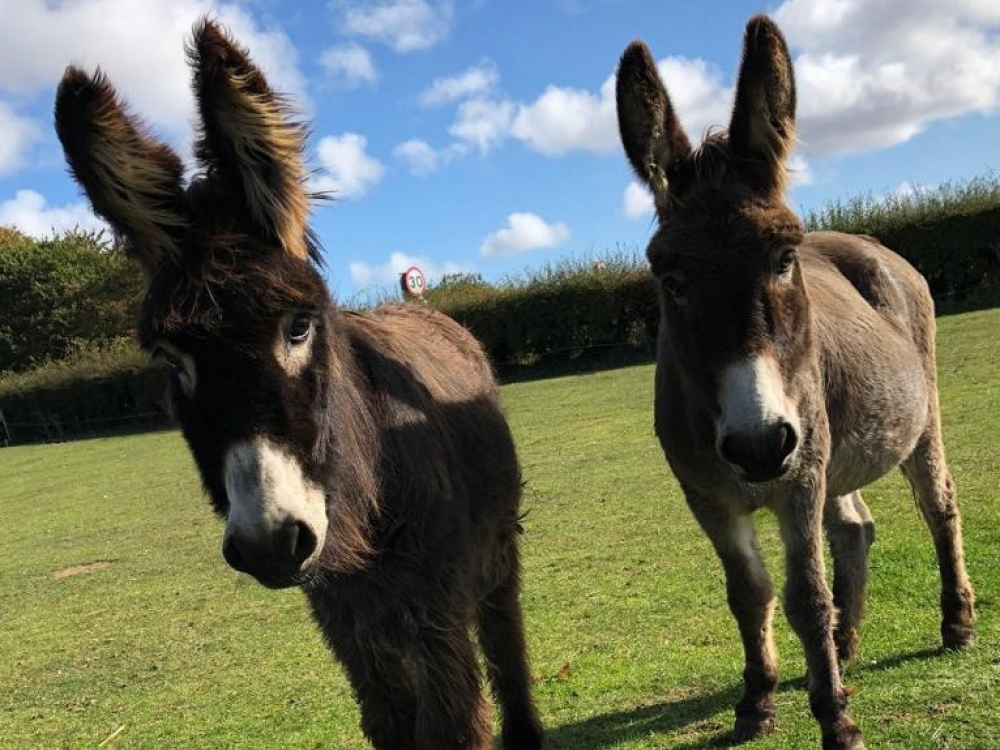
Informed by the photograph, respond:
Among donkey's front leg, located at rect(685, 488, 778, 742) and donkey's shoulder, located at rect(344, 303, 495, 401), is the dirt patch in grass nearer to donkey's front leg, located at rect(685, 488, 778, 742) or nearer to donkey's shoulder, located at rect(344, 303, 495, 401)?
donkey's shoulder, located at rect(344, 303, 495, 401)

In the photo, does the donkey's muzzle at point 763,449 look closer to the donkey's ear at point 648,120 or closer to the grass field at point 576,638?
the donkey's ear at point 648,120

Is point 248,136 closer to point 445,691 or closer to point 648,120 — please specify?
point 648,120

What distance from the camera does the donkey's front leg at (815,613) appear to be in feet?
10.7

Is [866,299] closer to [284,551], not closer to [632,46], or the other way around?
[632,46]

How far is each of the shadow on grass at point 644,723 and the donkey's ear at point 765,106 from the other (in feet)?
8.35

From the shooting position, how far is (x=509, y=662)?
156 inches

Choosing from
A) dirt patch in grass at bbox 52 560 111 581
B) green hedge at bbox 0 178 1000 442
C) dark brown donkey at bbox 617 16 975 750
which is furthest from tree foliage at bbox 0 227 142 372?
dark brown donkey at bbox 617 16 975 750

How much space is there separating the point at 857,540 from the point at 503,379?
923 inches

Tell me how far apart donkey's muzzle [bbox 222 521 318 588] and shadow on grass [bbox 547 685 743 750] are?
90.9 inches

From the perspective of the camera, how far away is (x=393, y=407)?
3.12 meters

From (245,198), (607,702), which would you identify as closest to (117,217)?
(245,198)

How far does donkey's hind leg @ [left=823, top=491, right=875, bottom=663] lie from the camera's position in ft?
14.3

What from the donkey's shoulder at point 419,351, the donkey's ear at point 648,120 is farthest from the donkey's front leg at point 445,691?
the donkey's ear at point 648,120

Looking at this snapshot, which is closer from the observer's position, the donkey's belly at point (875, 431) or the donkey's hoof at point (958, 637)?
the donkey's belly at point (875, 431)
